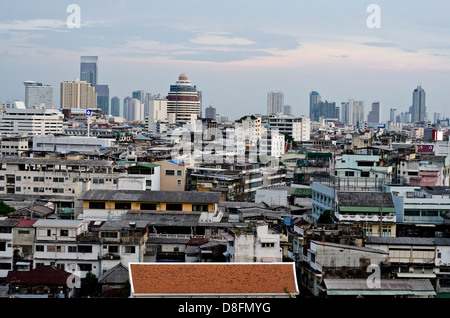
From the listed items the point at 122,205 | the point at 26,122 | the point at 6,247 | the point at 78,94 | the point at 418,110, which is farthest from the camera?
the point at 78,94

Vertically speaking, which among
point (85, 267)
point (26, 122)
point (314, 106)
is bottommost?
point (85, 267)

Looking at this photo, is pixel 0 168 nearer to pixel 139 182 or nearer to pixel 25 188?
pixel 25 188

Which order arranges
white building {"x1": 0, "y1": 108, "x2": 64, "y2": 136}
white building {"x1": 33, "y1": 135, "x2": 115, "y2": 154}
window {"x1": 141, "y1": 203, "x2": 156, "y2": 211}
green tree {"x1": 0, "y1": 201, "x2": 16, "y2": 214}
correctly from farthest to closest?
1. white building {"x1": 0, "y1": 108, "x2": 64, "y2": 136}
2. white building {"x1": 33, "y1": 135, "x2": 115, "y2": 154}
3. green tree {"x1": 0, "y1": 201, "x2": 16, "y2": 214}
4. window {"x1": 141, "y1": 203, "x2": 156, "y2": 211}

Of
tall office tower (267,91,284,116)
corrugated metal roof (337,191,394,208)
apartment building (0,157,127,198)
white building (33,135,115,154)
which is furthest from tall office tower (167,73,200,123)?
corrugated metal roof (337,191,394,208)

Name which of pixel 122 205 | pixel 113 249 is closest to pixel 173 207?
pixel 122 205

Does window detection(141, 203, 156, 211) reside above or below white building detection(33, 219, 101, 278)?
above

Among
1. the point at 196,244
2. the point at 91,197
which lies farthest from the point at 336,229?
the point at 91,197

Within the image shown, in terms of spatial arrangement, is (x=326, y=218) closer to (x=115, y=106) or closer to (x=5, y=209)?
(x=5, y=209)

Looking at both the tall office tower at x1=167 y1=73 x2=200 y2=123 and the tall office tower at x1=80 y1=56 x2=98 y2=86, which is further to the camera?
the tall office tower at x1=167 y1=73 x2=200 y2=123

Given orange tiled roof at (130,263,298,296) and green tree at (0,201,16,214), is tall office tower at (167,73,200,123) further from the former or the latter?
orange tiled roof at (130,263,298,296)
